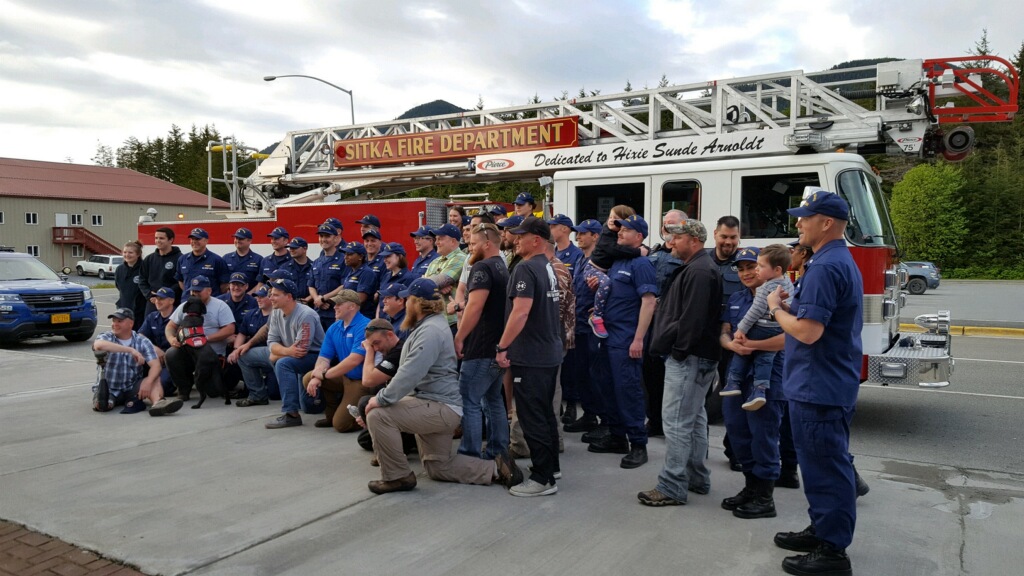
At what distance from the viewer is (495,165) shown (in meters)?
9.59

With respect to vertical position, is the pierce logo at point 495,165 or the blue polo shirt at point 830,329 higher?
the pierce logo at point 495,165

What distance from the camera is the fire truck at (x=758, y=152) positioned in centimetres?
670

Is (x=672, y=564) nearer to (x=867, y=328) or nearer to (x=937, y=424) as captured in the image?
(x=867, y=328)

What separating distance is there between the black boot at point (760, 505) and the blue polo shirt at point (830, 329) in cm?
109

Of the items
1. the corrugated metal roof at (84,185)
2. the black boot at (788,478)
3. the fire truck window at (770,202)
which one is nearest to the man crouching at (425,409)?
the black boot at (788,478)

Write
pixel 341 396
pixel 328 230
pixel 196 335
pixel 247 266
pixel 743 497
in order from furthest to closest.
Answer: pixel 247 266 → pixel 328 230 → pixel 196 335 → pixel 341 396 → pixel 743 497

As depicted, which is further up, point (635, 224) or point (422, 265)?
point (635, 224)

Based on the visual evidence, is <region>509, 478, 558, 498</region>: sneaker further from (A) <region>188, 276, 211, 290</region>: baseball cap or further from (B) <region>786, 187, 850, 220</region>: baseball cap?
(A) <region>188, 276, 211, 290</region>: baseball cap

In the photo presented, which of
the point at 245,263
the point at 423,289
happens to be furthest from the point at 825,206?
the point at 245,263

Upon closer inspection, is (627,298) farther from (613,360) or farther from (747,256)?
(747,256)

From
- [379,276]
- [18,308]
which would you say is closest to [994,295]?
Answer: [379,276]

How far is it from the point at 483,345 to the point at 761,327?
1889 mm

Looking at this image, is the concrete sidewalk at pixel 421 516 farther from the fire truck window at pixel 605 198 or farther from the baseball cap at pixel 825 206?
the fire truck window at pixel 605 198

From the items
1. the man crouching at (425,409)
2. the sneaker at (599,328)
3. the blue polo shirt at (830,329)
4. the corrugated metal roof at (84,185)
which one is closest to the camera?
the blue polo shirt at (830,329)
